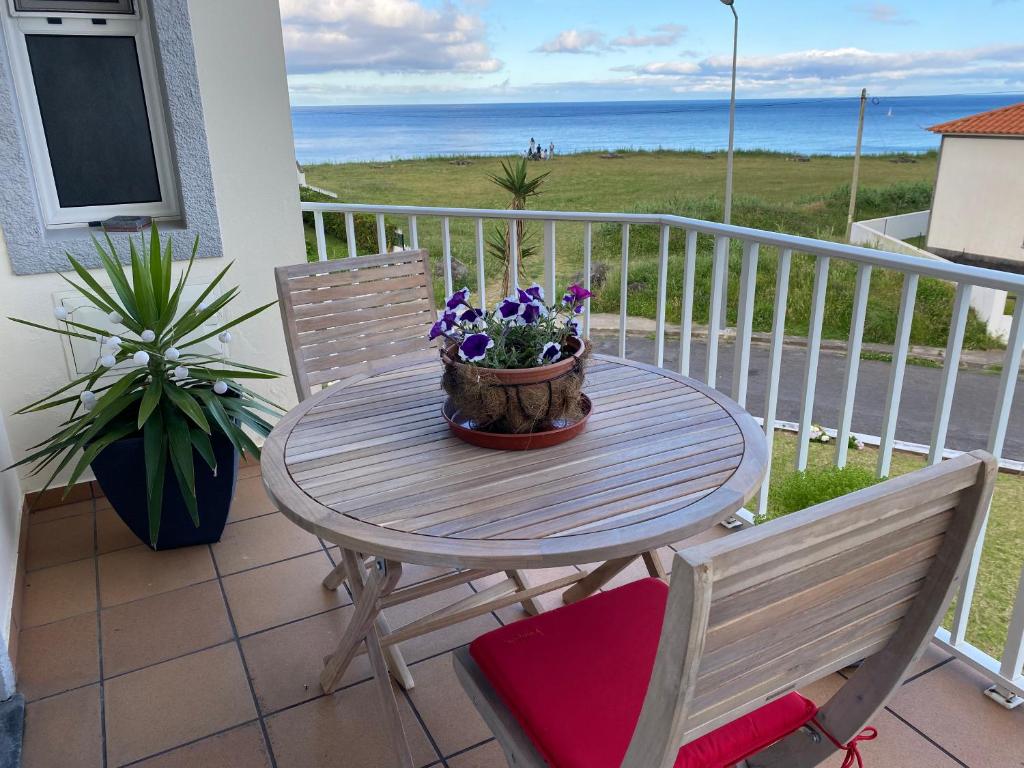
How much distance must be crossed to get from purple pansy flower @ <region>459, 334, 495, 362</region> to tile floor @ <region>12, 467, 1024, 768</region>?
100 centimetres

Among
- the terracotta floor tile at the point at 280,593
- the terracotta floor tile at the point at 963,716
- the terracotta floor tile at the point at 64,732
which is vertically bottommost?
the terracotta floor tile at the point at 280,593

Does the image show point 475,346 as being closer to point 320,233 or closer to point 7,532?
point 7,532

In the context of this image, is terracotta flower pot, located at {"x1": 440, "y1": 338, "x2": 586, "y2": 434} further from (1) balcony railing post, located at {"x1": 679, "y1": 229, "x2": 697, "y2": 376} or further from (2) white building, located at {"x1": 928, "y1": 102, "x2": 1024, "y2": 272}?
(2) white building, located at {"x1": 928, "y1": 102, "x2": 1024, "y2": 272}

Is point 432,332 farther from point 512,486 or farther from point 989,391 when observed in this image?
point 989,391

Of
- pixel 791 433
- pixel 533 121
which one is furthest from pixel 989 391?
pixel 533 121

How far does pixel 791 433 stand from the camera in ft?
26.3

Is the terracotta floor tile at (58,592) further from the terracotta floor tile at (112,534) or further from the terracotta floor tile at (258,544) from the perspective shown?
the terracotta floor tile at (258,544)

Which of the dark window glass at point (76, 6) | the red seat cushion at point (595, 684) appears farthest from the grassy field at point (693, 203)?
the red seat cushion at point (595, 684)

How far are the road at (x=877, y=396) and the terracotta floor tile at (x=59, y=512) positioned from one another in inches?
323

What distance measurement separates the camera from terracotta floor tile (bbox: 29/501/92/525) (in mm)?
2943

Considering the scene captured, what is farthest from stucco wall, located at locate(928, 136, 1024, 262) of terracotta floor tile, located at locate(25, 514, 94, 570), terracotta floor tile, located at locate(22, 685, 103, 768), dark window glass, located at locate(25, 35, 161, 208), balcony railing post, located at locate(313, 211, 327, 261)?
terracotta floor tile, located at locate(22, 685, 103, 768)

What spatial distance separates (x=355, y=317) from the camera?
96.5 inches

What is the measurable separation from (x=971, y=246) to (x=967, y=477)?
34.5m

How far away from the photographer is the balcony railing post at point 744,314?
237 centimetres
